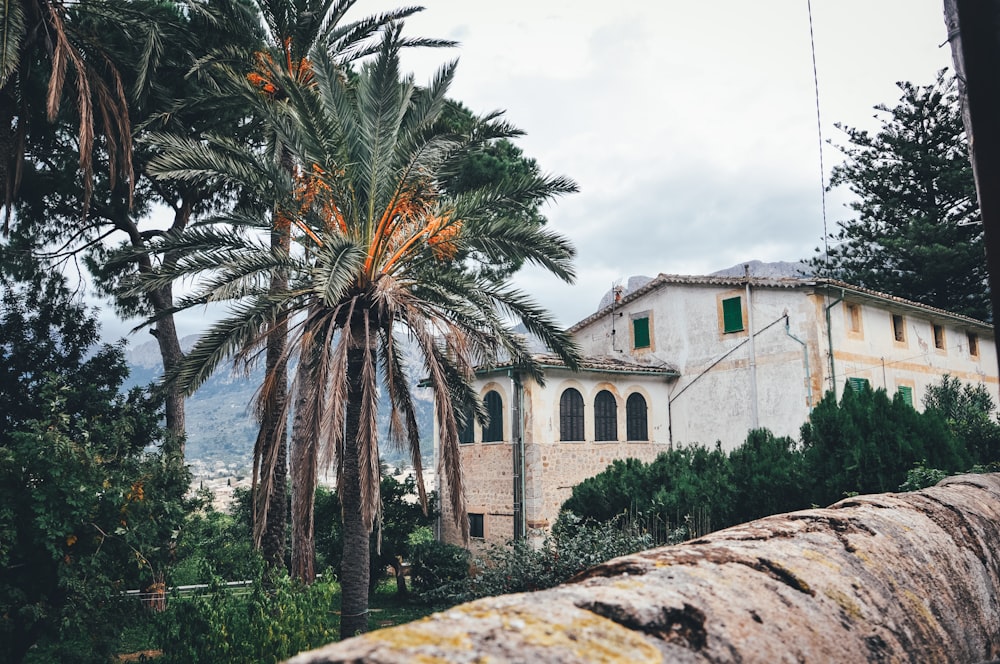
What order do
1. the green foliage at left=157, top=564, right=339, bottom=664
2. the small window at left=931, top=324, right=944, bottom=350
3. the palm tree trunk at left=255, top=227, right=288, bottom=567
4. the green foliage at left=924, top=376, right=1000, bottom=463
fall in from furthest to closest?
the small window at left=931, top=324, right=944, bottom=350, the green foliage at left=924, top=376, right=1000, bottom=463, the palm tree trunk at left=255, top=227, right=288, bottom=567, the green foliage at left=157, top=564, right=339, bottom=664

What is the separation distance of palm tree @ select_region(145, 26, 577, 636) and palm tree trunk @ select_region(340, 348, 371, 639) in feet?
0.07

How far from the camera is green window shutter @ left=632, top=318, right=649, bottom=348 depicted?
85.6ft

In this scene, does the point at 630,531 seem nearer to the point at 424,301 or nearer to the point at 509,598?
the point at 424,301

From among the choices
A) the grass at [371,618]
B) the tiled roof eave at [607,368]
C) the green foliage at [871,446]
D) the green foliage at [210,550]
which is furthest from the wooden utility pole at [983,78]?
the tiled roof eave at [607,368]

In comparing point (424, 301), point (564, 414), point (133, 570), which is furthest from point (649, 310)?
point (133, 570)

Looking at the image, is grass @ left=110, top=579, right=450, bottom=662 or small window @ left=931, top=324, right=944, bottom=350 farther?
small window @ left=931, top=324, right=944, bottom=350

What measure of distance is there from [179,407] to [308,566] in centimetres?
582

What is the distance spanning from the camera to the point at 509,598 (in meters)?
1.34

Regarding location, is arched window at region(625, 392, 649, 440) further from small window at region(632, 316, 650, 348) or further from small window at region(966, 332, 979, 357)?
small window at region(966, 332, 979, 357)

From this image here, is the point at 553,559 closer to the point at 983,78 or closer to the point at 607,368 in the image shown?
the point at 607,368

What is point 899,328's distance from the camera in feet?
81.6

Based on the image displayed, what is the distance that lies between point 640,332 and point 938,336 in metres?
10.4

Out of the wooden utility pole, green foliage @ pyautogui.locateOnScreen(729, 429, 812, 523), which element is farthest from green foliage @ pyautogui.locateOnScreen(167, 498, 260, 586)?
the wooden utility pole

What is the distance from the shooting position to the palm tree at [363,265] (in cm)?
1151
